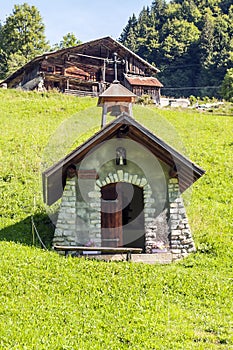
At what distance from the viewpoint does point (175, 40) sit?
85.0m

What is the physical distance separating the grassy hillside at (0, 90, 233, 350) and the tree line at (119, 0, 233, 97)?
62465 millimetres

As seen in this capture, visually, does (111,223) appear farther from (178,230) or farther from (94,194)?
(178,230)

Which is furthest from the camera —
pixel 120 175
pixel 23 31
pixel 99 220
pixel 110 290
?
pixel 23 31

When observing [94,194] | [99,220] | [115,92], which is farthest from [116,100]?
[99,220]

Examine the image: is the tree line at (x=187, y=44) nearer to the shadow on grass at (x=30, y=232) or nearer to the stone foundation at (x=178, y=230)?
the shadow on grass at (x=30, y=232)

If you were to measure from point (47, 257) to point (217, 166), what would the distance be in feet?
40.0

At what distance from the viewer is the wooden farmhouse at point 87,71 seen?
39.2 metres

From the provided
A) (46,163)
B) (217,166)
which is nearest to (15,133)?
(46,163)

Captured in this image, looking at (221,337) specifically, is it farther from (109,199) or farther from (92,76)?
(92,76)

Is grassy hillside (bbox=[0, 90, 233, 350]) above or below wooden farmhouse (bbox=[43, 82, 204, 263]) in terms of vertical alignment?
below

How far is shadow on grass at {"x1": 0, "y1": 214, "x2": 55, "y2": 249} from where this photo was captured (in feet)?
38.6

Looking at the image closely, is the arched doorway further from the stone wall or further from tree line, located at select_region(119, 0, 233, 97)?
tree line, located at select_region(119, 0, 233, 97)

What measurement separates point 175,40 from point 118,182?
3080 inches

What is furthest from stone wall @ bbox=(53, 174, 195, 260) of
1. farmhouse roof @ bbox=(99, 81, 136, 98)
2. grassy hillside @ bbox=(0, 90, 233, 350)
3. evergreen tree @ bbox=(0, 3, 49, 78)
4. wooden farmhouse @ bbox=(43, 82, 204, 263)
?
evergreen tree @ bbox=(0, 3, 49, 78)
